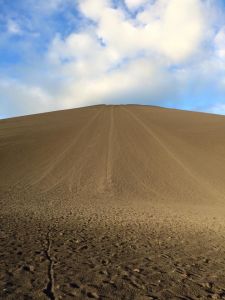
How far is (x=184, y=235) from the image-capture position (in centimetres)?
1205

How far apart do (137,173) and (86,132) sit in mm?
13187

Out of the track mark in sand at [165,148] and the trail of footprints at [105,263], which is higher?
the track mark in sand at [165,148]

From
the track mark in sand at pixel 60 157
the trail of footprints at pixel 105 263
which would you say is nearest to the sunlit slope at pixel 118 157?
the track mark in sand at pixel 60 157

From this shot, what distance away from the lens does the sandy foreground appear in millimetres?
7027

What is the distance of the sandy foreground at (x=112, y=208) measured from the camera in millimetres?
7027

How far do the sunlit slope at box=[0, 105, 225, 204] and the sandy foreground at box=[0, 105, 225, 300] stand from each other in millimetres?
85

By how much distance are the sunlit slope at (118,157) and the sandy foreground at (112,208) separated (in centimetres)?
8

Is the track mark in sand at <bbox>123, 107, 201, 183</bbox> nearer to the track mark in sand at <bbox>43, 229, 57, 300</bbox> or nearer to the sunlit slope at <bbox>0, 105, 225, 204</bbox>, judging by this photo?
the sunlit slope at <bbox>0, 105, 225, 204</bbox>

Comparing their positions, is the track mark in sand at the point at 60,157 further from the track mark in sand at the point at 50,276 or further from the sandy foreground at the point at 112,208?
the track mark in sand at the point at 50,276

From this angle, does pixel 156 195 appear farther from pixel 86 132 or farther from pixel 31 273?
pixel 86 132

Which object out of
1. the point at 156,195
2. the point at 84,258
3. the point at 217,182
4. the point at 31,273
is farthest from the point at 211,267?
the point at 217,182

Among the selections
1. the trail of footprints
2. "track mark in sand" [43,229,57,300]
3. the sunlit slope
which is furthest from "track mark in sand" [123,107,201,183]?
"track mark in sand" [43,229,57,300]

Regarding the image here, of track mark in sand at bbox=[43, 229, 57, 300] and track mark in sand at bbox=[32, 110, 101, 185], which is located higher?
track mark in sand at bbox=[32, 110, 101, 185]

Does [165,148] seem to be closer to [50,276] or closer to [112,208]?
[112,208]
